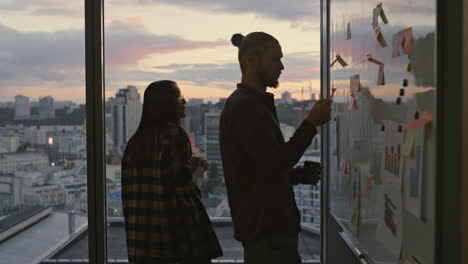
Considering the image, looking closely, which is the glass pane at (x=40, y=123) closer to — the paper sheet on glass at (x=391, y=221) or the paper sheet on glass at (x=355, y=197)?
the paper sheet on glass at (x=355, y=197)

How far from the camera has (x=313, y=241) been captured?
3.05 meters

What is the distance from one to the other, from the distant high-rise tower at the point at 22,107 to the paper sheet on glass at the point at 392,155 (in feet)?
6.87

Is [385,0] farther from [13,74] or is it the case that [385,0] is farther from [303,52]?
[13,74]

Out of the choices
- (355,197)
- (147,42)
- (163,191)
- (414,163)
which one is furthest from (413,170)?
(147,42)

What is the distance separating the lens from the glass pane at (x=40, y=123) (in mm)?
2809

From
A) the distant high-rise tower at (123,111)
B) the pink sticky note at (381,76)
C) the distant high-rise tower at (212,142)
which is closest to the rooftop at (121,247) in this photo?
the distant high-rise tower at (212,142)

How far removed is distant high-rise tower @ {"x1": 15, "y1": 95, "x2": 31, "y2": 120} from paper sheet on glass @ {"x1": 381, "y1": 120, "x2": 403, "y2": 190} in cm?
209

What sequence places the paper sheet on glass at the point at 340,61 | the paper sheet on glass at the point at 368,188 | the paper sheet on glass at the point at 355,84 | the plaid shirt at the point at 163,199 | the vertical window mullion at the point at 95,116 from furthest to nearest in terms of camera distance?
the vertical window mullion at the point at 95,116 → the paper sheet on glass at the point at 340,61 → the plaid shirt at the point at 163,199 → the paper sheet on glass at the point at 355,84 → the paper sheet on glass at the point at 368,188

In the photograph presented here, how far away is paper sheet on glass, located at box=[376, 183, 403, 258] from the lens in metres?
1.36

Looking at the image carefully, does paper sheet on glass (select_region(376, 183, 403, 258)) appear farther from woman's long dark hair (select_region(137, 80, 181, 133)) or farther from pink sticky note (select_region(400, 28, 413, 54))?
woman's long dark hair (select_region(137, 80, 181, 133))

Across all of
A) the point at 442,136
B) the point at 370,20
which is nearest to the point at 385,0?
the point at 370,20

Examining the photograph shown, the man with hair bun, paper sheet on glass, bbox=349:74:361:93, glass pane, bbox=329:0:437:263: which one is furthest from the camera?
paper sheet on glass, bbox=349:74:361:93

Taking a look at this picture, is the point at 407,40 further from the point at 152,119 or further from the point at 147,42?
the point at 147,42

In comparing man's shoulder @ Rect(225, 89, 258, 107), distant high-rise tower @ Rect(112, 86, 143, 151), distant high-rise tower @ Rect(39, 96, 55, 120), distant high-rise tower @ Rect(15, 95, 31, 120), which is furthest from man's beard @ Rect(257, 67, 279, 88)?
distant high-rise tower @ Rect(15, 95, 31, 120)
